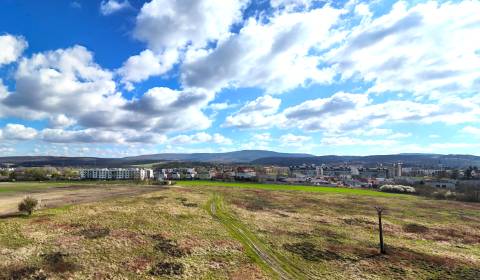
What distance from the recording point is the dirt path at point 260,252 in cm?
3053

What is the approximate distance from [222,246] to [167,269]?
9.57 metres

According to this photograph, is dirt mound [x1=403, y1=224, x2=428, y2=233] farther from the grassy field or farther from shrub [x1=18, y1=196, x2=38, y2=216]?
shrub [x1=18, y1=196, x2=38, y2=216]

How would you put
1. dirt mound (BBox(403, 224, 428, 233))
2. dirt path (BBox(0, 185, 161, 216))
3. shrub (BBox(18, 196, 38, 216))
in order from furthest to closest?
dirt path (BBox(0, 185, 161, 216)) < dirt mound (BBox(403, 224, 428, 233)) < shrub (BBox(18, 196, 38, 216))

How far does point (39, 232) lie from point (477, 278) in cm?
5071

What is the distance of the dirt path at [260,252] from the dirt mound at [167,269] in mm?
8683

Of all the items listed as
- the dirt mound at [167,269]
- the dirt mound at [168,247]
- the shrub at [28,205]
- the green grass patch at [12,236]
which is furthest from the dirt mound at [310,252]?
the shrub at [28,205]

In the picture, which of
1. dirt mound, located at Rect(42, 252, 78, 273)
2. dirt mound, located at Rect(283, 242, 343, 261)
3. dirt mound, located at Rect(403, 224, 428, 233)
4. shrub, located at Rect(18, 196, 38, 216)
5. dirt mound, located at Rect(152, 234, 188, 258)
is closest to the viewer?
dirt mound, located at Rect(42, 252, 78, 273)

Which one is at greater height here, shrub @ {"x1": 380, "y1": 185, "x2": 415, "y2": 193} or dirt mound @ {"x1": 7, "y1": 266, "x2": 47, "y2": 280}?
dirt mound @ {"x1": 7, "y1": 266, "x2": 47, "y2": 280}

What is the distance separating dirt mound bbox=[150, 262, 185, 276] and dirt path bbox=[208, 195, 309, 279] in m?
8.68

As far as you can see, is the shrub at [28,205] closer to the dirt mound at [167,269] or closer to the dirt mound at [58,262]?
the dirt mound at [58,262]

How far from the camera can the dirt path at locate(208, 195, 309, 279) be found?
30.5 m

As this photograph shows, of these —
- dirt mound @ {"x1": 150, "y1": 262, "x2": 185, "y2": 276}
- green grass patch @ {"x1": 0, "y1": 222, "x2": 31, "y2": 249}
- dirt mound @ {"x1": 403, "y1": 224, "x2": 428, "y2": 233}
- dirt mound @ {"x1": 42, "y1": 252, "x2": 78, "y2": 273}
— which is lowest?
dirt mound @ {"x1": 403, "y1": 224, "x2": 428, "y2": 233}

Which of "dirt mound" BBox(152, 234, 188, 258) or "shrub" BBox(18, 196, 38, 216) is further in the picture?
"shrub" BBox(18, 196, 38, 216)

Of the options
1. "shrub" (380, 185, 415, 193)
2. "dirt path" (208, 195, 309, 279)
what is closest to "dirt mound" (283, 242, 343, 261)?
"dirt path" (208, 195, 309, 279)
